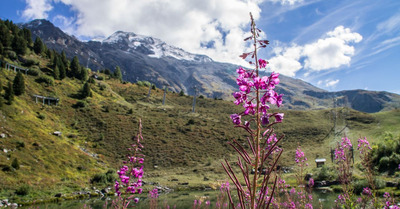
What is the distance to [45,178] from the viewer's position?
25.6m

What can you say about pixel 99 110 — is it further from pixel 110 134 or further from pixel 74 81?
pixel 74 81

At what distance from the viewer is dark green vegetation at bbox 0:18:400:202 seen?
27.7 metres

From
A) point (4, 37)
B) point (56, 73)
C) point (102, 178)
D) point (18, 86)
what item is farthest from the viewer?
point (56, 73)

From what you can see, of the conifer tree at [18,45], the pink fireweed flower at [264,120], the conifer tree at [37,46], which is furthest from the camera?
the conifer tree at [37,46]

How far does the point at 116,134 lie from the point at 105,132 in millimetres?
2336

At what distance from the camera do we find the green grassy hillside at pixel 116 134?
2770 centimetres

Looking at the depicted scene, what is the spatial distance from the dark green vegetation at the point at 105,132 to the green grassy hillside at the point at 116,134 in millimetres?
119

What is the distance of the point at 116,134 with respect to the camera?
165ft

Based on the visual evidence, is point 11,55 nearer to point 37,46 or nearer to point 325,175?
point 37,46

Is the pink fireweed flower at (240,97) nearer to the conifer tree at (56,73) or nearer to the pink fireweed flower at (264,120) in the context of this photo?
the pink fireweed flower at (264,120)

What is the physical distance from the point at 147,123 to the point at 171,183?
26.4 metres

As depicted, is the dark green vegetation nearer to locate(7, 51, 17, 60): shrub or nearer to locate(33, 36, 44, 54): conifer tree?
locate(7, 51, 17, 60): shrub

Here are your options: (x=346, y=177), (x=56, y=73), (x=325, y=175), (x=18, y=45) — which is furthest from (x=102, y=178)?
(x=18, y=45)

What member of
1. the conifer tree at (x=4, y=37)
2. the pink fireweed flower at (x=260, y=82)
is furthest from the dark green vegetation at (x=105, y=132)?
the pink fireweed flower at (x=260, y=82)
